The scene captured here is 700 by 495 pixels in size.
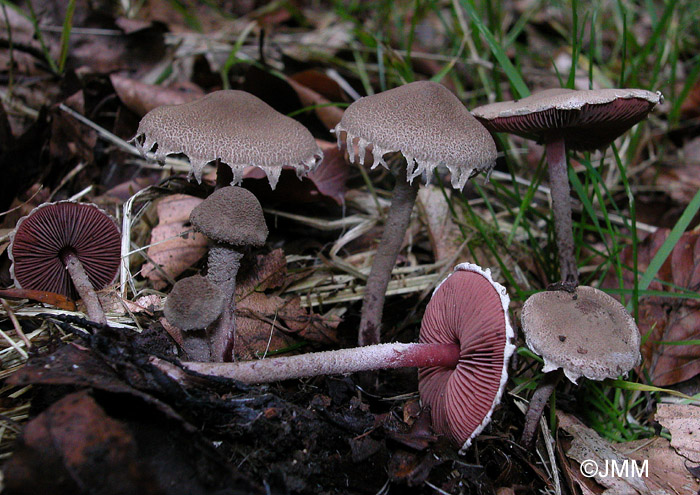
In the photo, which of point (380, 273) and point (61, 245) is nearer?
point (61, 245)

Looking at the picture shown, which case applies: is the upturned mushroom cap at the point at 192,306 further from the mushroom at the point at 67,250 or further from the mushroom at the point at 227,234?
the mushroom at the point at 67,250

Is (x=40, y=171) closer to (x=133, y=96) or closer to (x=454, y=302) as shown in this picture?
(x=133, y=96)

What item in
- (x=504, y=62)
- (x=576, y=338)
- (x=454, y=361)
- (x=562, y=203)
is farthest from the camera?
(x=504, y=62)

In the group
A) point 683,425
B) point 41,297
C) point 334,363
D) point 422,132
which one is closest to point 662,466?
point 683,425

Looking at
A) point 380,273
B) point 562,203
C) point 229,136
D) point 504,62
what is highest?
point 504,62

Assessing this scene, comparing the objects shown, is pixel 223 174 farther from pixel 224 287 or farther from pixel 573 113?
pixel 573 113

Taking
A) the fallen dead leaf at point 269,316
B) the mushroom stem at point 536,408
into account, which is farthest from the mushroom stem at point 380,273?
the mushroom stem at point 536,408

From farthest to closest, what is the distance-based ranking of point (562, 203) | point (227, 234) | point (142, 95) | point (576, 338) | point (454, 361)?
1. point (142, 95)
2. point (562, 203)
3. point (454, 361)
4. point (227, 234)
5. point (576, 338)

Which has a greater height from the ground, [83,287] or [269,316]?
[83,287]
